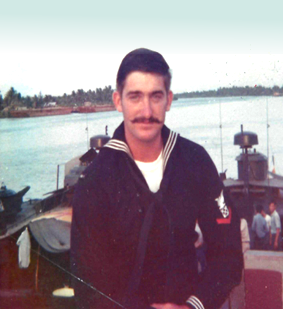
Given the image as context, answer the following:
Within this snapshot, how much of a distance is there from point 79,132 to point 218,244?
0.86 m

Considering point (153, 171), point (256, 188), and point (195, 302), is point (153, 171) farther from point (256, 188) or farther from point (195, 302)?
point (256, 188)

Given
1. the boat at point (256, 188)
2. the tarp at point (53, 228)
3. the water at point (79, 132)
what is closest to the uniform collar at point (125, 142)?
the water at point (79, 132)

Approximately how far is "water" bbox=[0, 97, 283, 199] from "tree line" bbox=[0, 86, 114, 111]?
0.23 feet

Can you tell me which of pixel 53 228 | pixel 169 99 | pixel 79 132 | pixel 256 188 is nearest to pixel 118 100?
pixel 169 99

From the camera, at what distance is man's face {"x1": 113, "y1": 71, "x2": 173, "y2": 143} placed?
1410mm

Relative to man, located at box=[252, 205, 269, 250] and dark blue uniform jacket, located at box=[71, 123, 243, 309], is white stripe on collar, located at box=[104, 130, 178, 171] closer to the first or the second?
dark blue uniform jacket, located at box=[71, 123, 243, 309]

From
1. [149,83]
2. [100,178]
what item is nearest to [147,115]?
[149,83]

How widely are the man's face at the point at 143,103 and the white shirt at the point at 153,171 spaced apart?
0.32 ft

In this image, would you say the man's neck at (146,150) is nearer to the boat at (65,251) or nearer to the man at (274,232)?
the boat at (65,251)

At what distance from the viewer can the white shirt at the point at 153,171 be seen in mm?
1498

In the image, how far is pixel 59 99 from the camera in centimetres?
192

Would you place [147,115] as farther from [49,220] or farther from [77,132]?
[49,220]

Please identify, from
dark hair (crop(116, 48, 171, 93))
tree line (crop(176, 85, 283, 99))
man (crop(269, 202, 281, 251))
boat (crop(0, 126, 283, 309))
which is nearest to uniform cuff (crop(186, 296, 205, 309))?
boat (crop(0, 126, 283, 309))

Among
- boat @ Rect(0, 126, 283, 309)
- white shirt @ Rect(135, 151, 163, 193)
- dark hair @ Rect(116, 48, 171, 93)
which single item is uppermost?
dark hair @ Rect(116, 48, 171, 93)
